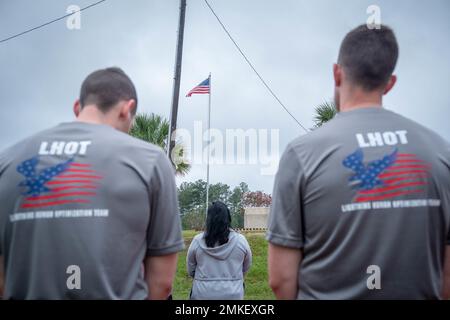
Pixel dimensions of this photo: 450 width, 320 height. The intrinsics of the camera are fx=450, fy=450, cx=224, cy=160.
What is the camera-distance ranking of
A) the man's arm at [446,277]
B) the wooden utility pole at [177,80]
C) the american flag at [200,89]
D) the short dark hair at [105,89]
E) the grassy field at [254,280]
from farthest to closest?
the american flag at [200,89] < the grassy field at [254,280] < the wooden utility pole at [177,80] < the short dark hair at [105,89] < the man's arm at [446,277]

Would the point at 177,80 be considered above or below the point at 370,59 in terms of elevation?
above

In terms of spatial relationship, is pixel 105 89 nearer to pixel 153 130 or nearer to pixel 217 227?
pixel 217 227

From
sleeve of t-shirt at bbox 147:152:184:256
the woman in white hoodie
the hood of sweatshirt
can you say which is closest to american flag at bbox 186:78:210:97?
the woman in white hoodie

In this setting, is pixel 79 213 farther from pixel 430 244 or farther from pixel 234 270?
pixel 234 270

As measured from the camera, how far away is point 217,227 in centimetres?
529

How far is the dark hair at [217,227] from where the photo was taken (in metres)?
5.27

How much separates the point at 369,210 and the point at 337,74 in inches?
28.2

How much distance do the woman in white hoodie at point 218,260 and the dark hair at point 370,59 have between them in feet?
11.2

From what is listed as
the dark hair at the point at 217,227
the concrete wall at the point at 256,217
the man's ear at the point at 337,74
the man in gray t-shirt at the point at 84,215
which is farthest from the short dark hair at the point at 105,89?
the concrete wall at the point at 256,217

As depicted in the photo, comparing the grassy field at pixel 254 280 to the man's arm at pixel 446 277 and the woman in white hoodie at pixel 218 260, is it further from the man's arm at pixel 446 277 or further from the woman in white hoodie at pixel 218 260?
the man's arm at pixel 446 277

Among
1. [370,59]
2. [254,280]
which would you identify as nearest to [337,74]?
[370,59]

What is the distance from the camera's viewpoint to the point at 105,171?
75.1 inches
